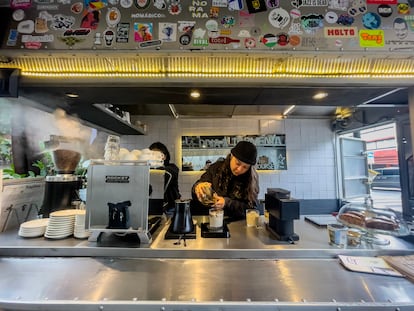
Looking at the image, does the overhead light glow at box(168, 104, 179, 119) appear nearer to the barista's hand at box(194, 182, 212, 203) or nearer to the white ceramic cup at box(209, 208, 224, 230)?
the barista's hand at box(194, 182, 212, 203)

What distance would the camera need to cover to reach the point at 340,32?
0.91m

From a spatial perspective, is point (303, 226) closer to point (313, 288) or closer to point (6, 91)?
point (313, 288)

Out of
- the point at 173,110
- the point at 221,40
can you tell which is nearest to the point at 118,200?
the point at 221,40

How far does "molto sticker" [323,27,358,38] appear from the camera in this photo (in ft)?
2.98

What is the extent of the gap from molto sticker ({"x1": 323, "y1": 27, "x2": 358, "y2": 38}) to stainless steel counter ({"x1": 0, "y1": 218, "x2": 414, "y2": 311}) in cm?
96

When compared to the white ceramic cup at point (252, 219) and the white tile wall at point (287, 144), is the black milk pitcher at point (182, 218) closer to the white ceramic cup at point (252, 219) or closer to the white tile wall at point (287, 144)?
the white ceramic cup at point (252, 219)

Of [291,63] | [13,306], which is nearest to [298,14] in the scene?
[291,63]

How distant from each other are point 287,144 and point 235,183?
2.12m

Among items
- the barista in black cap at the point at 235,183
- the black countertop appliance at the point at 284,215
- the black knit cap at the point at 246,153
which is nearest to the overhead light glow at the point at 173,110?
the barista in black cap at the point at 235,183

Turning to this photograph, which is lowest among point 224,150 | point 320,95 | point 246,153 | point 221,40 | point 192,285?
point 192,285

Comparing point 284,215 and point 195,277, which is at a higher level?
point 284,215

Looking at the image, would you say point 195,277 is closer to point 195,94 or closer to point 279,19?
point 195,94

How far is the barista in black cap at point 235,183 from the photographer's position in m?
1.50

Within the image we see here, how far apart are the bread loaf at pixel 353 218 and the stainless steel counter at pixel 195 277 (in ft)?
0.41
